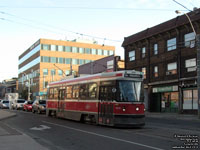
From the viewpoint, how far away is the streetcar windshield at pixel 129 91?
51.4 ft

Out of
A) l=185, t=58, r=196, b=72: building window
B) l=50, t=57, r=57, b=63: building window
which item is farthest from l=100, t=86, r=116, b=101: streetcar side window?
l=50, t=57, r=57, b=63: building window

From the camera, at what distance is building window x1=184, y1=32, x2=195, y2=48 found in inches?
1284

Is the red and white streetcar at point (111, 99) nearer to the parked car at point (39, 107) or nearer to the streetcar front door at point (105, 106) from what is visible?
the streetcar front door at point (105, 106)

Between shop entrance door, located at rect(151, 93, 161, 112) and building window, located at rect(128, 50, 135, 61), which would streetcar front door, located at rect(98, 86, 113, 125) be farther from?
building window, located at rect(128, 50, 135, 61)

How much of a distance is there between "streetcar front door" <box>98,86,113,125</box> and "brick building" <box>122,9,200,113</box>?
18.0 metres

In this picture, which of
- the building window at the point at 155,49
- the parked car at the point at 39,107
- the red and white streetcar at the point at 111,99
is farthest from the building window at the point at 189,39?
the red and white streetcar at the point at 111,99

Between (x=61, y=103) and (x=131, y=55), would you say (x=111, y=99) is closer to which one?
(x=61, y=103)

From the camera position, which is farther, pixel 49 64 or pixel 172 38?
pixel 49 64

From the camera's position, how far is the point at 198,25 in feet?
104

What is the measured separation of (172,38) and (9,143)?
A: 1140 inches

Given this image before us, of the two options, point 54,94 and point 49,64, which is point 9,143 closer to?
point 54,94

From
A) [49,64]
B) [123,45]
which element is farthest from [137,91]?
[49,64]

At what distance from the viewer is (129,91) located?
1585 centimetres

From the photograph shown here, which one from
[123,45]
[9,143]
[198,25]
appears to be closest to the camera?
[9,143]
